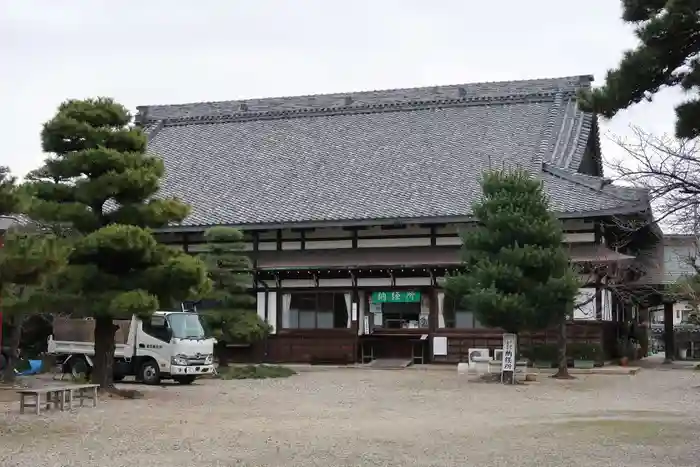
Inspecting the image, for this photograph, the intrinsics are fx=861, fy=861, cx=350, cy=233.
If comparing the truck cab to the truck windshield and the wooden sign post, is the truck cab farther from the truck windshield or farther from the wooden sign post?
the wooden sign post

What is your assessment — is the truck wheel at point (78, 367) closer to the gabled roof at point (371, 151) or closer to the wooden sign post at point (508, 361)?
the gabled roof at point (371, 151)

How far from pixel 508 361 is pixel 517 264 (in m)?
2.23

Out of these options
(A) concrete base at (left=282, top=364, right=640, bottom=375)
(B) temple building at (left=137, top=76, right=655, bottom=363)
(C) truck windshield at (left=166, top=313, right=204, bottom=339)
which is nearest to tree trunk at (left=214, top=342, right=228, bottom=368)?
(B) temple building at (left=137, top=76, right=655, bottom=363)

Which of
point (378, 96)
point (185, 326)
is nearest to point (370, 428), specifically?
point (185, 326)

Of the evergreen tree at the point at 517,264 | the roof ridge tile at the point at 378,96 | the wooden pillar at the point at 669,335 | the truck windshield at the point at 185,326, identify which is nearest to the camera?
the evergreen tree at the point at 517,264

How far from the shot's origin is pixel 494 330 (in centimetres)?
2473

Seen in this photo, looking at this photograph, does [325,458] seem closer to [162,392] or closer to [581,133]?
[162,392]

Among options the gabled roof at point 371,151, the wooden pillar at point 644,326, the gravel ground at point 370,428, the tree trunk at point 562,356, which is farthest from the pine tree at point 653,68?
the wooden pillar at point 644,326

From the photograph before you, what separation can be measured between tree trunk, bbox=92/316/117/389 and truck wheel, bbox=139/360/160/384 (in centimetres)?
272

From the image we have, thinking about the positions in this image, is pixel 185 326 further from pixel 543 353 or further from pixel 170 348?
pixel 543 353

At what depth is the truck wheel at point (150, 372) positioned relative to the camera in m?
19.3

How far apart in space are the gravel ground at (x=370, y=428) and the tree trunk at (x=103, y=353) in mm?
909

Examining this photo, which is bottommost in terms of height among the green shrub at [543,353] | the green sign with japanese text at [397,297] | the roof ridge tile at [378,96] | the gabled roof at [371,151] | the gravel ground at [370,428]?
the gravel ground at [370,428]

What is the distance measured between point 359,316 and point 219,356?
4387 millimetres
